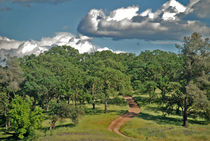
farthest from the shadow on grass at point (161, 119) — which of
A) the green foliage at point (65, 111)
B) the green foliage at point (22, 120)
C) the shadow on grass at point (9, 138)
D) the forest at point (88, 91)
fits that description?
the shadow on grass at point (9, 138)

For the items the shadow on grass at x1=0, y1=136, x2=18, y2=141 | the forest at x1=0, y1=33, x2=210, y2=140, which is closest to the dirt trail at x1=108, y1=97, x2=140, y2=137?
the forest at x1=0, y1=33, x2=210, y2=140

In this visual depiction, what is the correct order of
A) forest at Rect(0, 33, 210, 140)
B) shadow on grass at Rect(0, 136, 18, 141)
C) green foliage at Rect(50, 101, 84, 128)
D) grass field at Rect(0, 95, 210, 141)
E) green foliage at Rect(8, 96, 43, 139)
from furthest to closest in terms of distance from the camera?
green foliage at Rect(50, 101, 84, 128) < forest at Rect(0, 33, 210, 140) < shadow on grass at Rect(0, 136, 18, 141) < green foliage at Rect(8, 96, 43, 139) < grass field at Rect(0, 95, 210, 141)

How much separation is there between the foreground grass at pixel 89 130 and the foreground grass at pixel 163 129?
590 cm

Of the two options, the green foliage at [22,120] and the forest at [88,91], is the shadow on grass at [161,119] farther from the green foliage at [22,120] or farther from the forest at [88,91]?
the green foliage at [22,120]

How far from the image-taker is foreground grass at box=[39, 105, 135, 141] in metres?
47.2

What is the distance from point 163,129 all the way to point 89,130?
18.4m

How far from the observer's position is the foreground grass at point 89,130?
4725cm

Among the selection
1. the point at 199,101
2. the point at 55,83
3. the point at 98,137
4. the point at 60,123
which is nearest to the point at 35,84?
the point at 55,83

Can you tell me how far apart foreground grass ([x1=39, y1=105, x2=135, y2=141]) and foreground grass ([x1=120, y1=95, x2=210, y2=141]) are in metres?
5.90

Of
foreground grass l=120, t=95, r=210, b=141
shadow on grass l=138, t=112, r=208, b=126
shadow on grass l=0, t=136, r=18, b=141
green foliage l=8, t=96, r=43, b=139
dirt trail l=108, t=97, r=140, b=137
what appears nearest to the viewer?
green foliage l=8, t=96, r=43, b=139

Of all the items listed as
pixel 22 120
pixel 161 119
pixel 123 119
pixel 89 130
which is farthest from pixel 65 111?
pixel 161 119

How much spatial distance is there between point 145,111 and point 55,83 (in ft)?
113

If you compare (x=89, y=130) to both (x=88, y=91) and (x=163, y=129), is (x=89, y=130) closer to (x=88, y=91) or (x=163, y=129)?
(x=163, y=129)

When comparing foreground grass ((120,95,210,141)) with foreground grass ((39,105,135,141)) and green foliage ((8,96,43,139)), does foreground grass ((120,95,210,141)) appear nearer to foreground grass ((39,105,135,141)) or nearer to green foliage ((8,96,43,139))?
foreground grass ((39,105,135,141))
